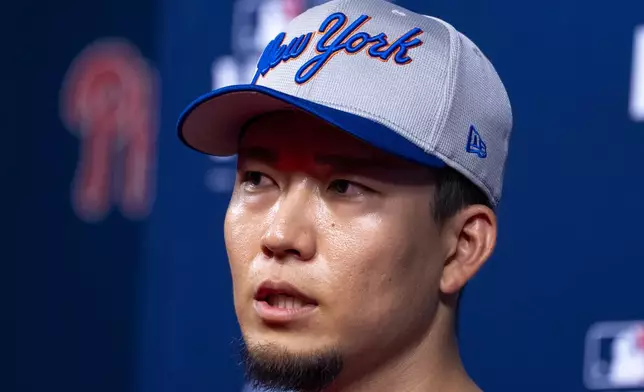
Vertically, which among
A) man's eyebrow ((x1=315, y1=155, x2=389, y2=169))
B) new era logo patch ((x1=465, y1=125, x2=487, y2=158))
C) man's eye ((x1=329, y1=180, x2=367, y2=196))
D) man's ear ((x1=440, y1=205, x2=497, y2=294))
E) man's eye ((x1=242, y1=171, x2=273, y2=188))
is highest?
new era logo patch ((x1=465, y1=125, x2=487, y2=158))

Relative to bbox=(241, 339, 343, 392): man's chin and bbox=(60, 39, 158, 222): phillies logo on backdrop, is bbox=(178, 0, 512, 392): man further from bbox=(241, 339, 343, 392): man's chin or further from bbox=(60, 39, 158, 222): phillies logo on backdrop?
bbox=(60, 39, 158, 222): phillies logo on backdrop

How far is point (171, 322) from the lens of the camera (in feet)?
7.47

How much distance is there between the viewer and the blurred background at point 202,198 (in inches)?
66.7

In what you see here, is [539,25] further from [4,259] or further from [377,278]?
[4,259]

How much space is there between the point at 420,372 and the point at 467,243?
0.46 feet

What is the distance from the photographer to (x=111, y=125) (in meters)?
3.01

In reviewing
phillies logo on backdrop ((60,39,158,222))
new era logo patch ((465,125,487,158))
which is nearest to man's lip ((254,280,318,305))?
new era logo patch ((465,125,487,158))

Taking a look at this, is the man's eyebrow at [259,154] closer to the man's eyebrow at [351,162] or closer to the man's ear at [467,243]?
the man's eyebrow at [351,162]

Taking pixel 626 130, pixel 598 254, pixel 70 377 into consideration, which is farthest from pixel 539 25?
pixel 70 377

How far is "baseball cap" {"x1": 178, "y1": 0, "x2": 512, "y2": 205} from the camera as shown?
1.13 meters

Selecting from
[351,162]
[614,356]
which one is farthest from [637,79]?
[351,162]

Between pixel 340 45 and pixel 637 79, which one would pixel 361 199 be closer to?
pixel 340 45

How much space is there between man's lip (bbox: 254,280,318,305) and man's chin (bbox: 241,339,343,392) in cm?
4

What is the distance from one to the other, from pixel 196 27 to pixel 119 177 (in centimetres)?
76
